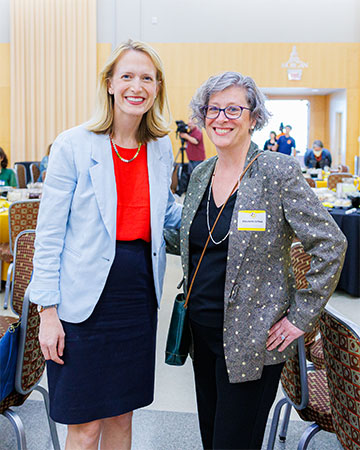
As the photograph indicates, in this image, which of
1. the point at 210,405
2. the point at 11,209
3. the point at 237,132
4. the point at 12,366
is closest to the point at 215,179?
the point at 237,132

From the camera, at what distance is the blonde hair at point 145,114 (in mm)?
1702

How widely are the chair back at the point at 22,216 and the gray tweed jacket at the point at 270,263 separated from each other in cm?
294

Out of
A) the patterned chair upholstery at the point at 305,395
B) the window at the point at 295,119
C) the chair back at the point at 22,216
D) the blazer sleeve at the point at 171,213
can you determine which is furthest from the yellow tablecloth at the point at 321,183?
the blazer sleeve at the point at 171,213

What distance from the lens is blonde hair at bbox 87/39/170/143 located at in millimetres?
1702

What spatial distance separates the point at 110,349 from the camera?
1.74 m

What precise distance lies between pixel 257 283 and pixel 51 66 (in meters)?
13.9

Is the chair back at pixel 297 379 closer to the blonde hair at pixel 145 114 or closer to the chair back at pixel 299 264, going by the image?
the chair back at pixel 299 264

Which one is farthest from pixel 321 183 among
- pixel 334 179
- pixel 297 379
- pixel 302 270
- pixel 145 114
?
pixel 145 114

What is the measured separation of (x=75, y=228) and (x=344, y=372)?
2.95ft

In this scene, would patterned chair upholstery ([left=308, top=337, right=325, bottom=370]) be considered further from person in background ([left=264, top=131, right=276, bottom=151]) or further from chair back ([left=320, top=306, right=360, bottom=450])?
person in background ([left=264, top=131, right=276, bottom=151])

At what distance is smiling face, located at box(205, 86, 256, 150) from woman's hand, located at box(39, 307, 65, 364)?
0.74 m

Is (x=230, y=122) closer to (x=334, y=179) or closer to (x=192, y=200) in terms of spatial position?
(x=192, y=200)

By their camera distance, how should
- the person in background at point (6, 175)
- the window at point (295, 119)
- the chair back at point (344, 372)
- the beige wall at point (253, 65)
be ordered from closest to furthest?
the chair back at point (344, 372) < the person in background at point (6, 175) < the beige wall at point (253, 65) < the window at point (295, 119)

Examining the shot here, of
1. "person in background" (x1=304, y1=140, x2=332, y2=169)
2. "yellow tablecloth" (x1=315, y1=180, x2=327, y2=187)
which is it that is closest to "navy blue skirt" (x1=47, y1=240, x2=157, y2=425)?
"yellow tablecloth" (x1=315, y1=180, x2=327, y2=187)
